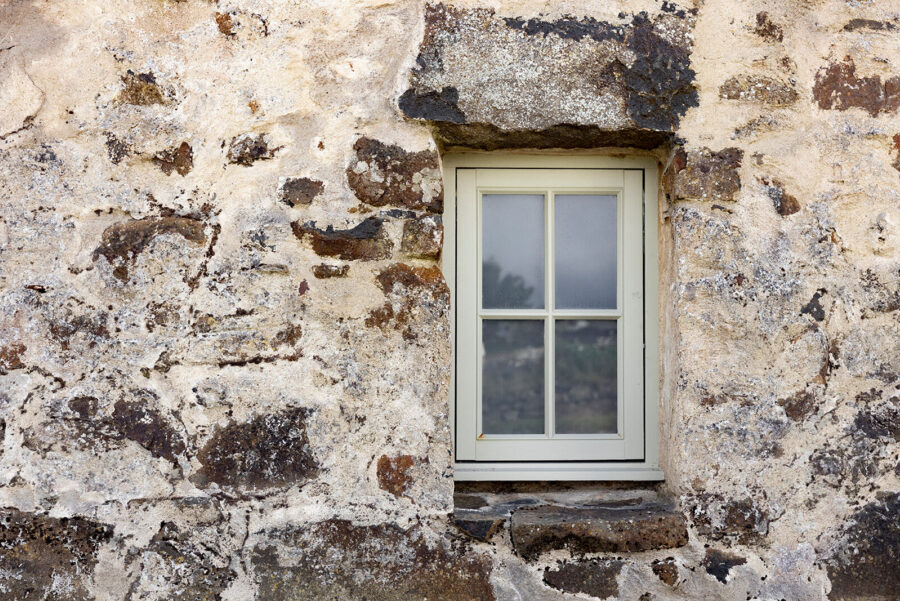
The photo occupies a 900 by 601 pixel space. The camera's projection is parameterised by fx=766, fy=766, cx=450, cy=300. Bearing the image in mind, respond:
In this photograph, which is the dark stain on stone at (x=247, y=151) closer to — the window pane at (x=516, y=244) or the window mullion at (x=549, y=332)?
the window pane at (x=516, y=244)

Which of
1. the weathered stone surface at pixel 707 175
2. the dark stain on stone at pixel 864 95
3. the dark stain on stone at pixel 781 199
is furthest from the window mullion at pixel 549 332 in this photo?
the dark stain on stone at pixel 864 95

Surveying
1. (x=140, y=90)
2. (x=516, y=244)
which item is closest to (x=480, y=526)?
(x=516, y=244)

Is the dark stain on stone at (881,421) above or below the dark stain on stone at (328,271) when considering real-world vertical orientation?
below

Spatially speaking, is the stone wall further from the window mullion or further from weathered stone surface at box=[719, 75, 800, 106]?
the window mullion

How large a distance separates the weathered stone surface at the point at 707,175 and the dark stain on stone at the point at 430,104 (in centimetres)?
67

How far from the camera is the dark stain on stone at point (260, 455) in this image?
85.3 inches

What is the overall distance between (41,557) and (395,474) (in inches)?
39.6

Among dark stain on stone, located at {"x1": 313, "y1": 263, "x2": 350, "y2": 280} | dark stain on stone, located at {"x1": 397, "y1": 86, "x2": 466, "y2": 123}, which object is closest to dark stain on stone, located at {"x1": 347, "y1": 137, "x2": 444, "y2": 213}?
dark stain on stone, located at {"x1": 397, "y1": 86, "x2": 466, "y2": 123}

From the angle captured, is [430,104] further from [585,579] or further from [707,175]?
[585,579]

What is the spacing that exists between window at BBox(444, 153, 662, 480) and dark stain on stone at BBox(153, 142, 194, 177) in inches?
30.3

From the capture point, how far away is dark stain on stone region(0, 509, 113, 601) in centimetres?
213

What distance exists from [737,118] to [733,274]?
0.46 m

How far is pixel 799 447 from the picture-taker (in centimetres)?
222

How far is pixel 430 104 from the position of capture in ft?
7.31
